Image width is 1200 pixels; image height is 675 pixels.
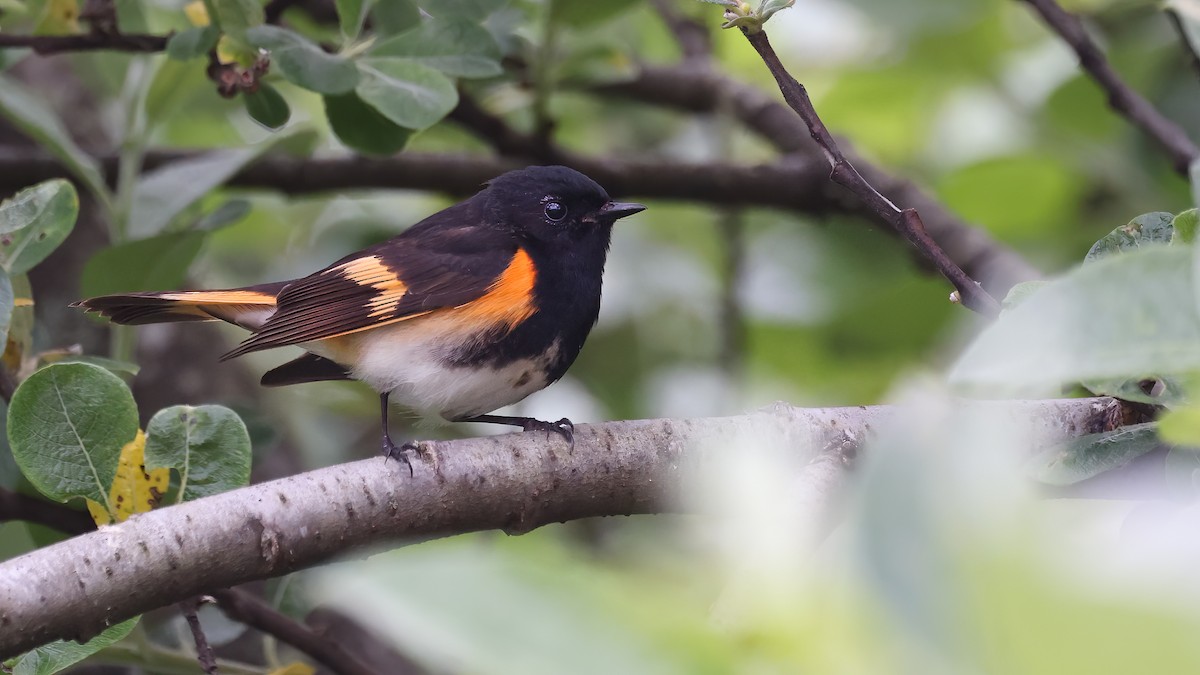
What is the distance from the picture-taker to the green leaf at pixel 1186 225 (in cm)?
145

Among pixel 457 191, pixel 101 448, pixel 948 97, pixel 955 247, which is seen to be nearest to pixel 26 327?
pixel 101 448

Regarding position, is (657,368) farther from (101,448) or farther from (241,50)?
(101,448)

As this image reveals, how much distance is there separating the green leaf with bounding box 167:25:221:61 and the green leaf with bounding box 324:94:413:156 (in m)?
0.29

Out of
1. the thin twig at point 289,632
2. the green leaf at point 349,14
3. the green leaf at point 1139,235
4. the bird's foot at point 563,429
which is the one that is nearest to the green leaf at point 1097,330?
the green leaf at point 1139,235

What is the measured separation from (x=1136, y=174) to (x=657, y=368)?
5.22ft

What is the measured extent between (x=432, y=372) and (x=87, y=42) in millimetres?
1042

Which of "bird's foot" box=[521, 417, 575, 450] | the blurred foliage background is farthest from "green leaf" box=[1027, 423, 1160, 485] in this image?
"bird's foot" box=[521, 417, 575, 450]

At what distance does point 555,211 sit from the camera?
3127 millimetres

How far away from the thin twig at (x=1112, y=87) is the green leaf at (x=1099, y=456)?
133 cm

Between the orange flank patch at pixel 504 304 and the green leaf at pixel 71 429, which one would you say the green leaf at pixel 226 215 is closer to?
Answer: the orange flank patch at pixel 504 304

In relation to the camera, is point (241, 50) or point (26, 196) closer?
point (26, 196)

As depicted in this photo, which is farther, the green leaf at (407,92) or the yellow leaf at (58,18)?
the yellow leaf at (58,18)

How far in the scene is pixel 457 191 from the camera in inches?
153

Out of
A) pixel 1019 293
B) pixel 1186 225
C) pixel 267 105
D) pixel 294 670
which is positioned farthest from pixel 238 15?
pixel 1186 225
